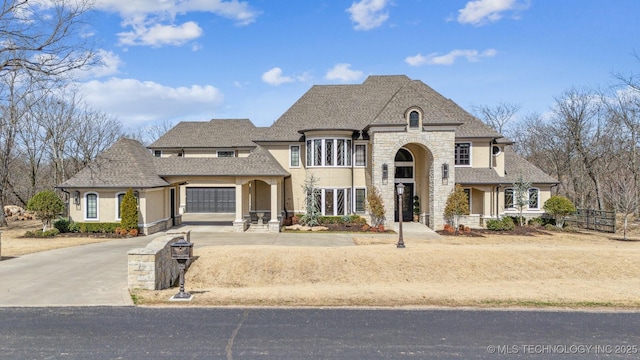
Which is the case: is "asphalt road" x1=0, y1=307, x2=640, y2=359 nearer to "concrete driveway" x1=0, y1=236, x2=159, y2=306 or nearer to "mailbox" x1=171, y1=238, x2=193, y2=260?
"concrete driveway" x1=0, y1=236, x2=159, y2=306

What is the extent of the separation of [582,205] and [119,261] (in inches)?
1623

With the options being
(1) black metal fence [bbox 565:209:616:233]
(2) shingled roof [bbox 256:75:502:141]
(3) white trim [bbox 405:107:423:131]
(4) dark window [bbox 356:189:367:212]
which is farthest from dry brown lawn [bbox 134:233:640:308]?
(1) black metal fence [bbox 565:209:616:233]

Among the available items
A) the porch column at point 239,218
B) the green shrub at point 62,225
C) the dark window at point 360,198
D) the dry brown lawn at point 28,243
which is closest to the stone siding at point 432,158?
the dark window at point 360,198

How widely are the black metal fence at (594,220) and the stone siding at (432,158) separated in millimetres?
11521

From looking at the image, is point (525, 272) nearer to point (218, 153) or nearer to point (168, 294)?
point (168, 294)

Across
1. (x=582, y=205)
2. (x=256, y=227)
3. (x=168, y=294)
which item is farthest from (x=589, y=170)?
(x=168, y=294)

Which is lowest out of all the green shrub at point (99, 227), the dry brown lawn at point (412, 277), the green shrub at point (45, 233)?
the dry brown lawn at point (412, 277)

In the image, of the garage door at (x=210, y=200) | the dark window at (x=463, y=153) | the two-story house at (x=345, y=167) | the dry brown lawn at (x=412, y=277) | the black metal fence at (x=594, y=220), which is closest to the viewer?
the dry brown lawn at (x=412, y=277)

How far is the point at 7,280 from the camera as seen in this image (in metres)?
11.0

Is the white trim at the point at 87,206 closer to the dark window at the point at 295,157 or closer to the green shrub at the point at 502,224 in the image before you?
the dark window at the point at 295,157

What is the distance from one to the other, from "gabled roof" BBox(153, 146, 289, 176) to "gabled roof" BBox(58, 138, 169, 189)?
88cm

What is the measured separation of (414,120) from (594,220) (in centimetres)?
1578

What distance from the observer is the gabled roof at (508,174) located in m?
24.9

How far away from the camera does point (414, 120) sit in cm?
2342
